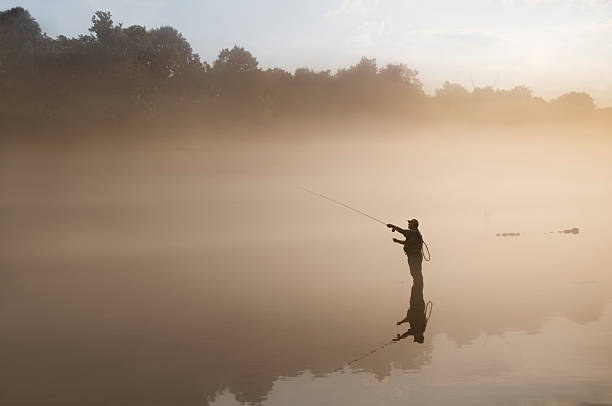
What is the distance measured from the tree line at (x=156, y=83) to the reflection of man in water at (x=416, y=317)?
6623 cm

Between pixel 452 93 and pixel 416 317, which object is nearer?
pixel 416 317

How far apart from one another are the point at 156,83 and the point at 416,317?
74.7 metres

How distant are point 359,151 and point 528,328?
4800 inches

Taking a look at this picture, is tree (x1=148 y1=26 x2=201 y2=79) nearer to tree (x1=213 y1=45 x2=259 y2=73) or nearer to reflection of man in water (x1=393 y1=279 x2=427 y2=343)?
tree (x1=213 y1=45 x2=259 y2=73)

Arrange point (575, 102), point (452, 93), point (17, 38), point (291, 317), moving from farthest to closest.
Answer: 1. point (575, 102)
2. point (452, 93)
3. point (17, 38)
4. point (291, 317)

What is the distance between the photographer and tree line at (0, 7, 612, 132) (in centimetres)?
8012

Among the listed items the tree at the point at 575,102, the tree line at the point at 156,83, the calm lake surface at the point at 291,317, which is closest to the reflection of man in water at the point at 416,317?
the calm lake surface at the point at 291,317

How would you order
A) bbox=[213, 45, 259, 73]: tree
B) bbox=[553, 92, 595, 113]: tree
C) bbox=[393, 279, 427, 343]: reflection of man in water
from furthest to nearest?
1. bbox=[553, 92, 595, 113]: tree
2. bbox=[213, 45, 259, 73]: tree
3. bbox=[393, 279, 427, 343]: reflection of man in water

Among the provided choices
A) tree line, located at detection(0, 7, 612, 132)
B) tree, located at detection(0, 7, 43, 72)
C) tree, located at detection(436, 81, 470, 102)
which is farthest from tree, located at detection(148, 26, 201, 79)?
tree, located at detection(436, 81, 470, 102)

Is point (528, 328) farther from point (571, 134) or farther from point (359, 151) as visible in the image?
point (571, 134)

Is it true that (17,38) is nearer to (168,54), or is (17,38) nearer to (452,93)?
(168,54)

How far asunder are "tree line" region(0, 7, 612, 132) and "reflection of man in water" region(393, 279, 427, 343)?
2608 inches

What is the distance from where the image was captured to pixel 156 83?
85.5m

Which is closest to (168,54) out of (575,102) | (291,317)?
(291,317)
